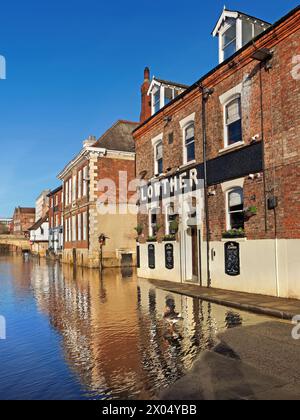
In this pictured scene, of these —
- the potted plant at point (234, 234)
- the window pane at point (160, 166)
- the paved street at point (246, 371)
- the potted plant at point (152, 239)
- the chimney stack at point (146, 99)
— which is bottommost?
the paved street at point (246, 371)

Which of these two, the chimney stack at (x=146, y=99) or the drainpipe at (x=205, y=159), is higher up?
the chimney stack at (x=146, y=99)

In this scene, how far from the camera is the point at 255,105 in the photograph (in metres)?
12.9

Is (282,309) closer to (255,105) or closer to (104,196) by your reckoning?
(255,105)

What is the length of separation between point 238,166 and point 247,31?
558cm

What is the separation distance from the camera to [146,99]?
2667 centimetres

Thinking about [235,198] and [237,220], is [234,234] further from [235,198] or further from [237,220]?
[235,198]

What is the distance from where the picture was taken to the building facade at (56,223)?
44500 millimetres

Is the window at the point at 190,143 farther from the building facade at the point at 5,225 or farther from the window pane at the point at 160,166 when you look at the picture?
the building facade at the point at 5,225

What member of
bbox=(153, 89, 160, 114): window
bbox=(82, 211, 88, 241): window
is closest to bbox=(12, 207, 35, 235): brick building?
bbox=(82, 211, 88, 241): window

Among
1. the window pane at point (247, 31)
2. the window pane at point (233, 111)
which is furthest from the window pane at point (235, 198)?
the window pane at point (247, 31)

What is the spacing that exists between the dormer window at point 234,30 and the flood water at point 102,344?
1016 centimetres

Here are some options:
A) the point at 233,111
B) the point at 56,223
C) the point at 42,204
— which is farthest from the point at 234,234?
the point at 42,204
